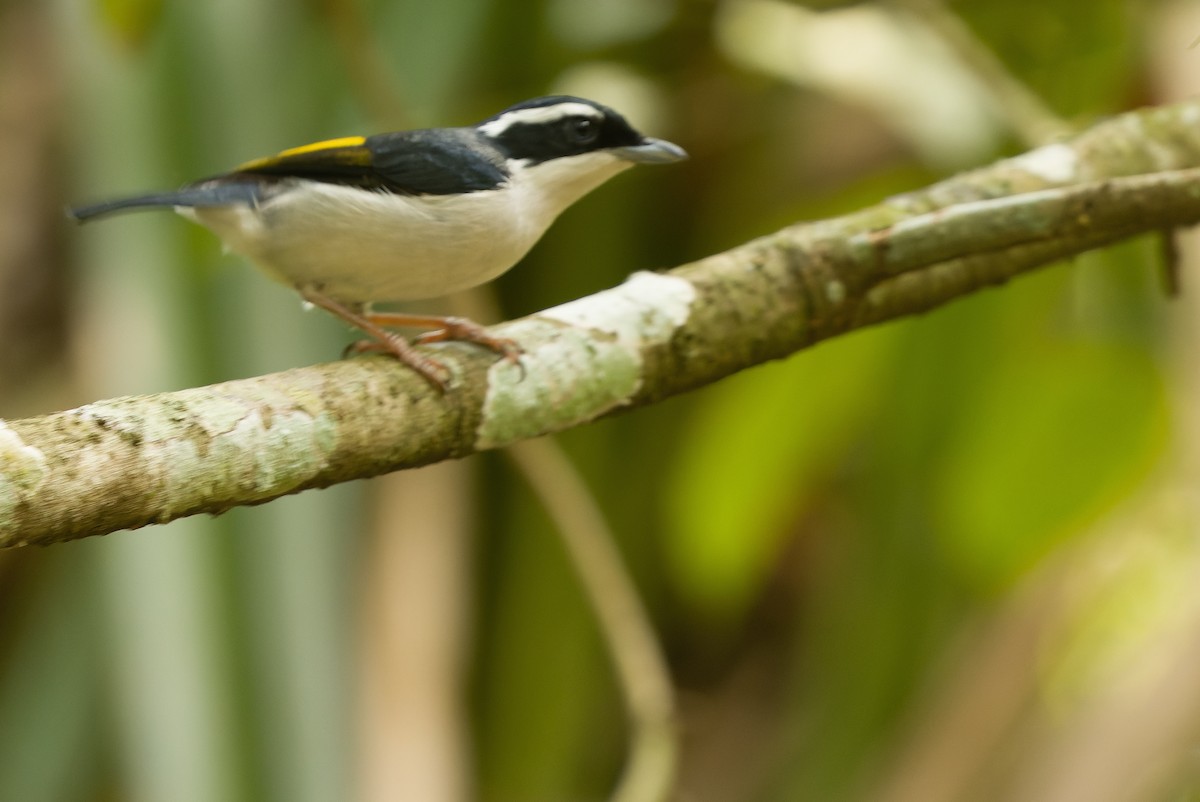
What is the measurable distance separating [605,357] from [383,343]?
358 mm

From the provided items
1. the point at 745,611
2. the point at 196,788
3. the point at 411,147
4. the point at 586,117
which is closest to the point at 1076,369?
the point at 586,117

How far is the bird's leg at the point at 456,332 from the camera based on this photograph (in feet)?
6.16

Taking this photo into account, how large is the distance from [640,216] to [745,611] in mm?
1576

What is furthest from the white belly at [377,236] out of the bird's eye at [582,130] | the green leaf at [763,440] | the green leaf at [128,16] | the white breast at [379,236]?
the green leaf at [763,440]

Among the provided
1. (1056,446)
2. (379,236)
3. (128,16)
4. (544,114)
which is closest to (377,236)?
(379,236)

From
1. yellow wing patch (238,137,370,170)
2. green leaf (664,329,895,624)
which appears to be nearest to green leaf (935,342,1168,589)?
green leaf (664,329,895,624)

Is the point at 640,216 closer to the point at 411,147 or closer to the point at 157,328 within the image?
the point at 157,328

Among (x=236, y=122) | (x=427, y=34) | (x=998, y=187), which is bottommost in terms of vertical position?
(x=998, y=187)

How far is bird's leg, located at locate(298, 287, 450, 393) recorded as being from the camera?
5.73 ft

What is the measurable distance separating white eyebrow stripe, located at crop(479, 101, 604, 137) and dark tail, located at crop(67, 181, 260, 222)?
46 centimetres

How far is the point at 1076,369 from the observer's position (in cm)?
227

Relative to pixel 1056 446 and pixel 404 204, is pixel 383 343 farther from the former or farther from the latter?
pixel 1056 446

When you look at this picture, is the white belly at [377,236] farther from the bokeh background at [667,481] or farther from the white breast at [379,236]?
the bokeh background at [667,481]

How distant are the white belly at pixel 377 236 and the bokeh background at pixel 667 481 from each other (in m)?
0.45
